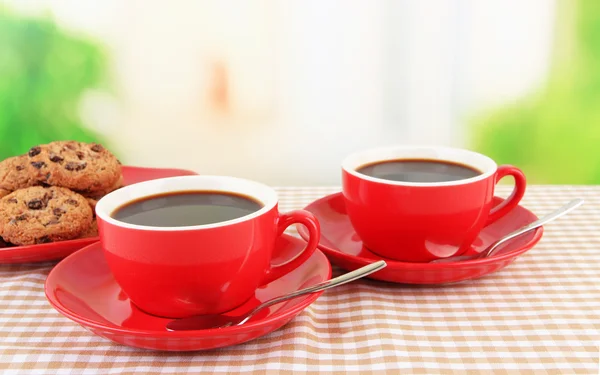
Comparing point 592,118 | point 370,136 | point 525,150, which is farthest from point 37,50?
point 592,118

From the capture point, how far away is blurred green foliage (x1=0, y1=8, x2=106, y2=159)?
131 centimetres

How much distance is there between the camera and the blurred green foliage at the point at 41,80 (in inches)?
51.6

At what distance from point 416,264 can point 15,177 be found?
635 millimetres

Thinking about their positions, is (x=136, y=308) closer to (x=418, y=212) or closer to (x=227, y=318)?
(x=227, y=318)

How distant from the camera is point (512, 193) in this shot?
941 mm

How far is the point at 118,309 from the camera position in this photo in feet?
2.48

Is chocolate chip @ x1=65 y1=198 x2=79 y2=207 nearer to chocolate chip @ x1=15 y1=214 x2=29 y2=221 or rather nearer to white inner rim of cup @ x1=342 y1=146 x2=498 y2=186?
chocolate chip @ x1=15 y1=214 x2=29 y2=221

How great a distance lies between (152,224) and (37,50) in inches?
30.6

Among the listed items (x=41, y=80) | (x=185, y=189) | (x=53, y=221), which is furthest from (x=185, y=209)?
(x=41, y=80)

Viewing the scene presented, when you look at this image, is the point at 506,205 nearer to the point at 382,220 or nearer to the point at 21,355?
the point at 382,220

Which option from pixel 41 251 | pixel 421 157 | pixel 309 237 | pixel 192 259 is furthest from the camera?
pixel 421 157

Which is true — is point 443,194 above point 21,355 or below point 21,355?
above

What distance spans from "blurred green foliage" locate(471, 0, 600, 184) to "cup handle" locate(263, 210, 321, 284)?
722mm

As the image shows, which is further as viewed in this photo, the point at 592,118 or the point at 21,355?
the point at 592,118
